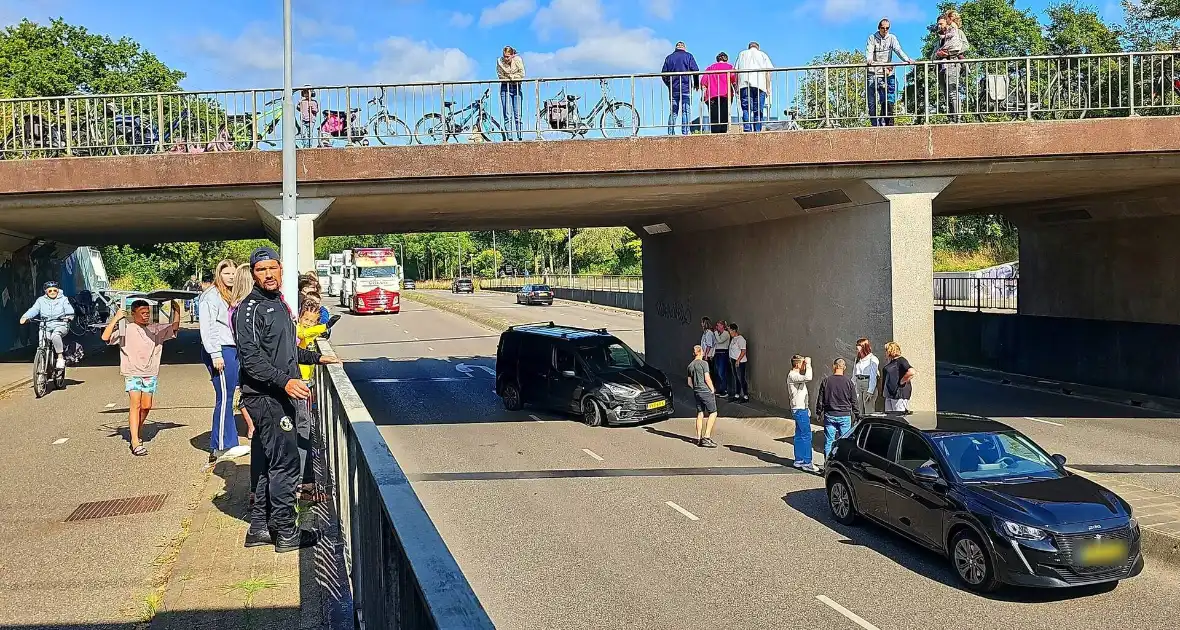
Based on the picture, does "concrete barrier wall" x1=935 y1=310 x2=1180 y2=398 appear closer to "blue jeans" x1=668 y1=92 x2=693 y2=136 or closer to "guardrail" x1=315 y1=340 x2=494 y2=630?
"blue jeans" x1=668 y1=92 x2=693 y2=136

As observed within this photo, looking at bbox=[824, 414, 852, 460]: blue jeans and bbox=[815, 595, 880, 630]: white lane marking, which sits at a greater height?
bbox=[824, 414, 852, 460]: blue jeans

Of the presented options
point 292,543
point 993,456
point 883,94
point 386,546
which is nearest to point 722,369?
point 883,94

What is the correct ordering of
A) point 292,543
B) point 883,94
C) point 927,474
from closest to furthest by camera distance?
point 292,543 → point 927,474 → point 883,94

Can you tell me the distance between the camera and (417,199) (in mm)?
17297

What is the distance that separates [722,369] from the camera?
67.6ft

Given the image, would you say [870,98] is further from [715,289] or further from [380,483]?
[380,483]

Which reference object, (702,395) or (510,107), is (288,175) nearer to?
(510,107)

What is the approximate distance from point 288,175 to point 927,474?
9.75 meters

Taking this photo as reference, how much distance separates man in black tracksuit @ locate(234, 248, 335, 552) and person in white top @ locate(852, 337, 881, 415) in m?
10.3

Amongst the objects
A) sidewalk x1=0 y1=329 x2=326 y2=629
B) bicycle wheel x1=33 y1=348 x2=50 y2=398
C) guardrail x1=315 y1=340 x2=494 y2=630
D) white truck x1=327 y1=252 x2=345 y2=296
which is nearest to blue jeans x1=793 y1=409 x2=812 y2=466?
sidewalk x1=0 y1=329 x2=326 y2=629

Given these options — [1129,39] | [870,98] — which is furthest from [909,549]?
[1129,39]

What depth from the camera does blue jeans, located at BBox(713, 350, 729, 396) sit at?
20500 millimetres

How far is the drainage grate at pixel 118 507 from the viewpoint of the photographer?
26.3 feet

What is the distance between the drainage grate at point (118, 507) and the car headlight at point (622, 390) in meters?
10.2
